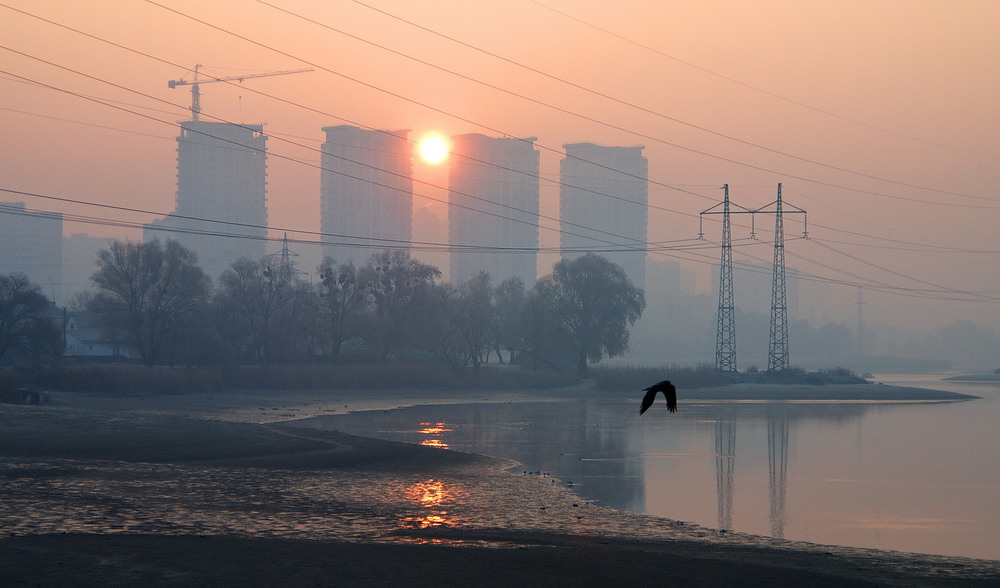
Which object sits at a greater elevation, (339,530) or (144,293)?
(144,293)

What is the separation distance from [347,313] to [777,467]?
245ft

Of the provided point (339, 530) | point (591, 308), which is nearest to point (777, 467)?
point (339, 530)

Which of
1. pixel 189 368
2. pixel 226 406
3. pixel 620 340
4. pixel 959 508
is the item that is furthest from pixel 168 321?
pixel 959 508

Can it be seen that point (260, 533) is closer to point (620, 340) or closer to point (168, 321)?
point (168, 321)

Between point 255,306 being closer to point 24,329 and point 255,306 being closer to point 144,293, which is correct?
point 144,293

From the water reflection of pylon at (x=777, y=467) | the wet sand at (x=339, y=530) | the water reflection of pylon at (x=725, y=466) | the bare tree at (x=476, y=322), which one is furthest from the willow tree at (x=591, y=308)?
the wet sand at (x=339, y=530)

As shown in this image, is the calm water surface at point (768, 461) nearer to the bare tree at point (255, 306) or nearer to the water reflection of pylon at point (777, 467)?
the water reflection of pylon at point (777, 467)

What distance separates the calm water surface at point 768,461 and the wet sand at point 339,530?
289cm

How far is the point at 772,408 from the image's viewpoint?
7931 cm

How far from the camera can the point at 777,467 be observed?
4006cm

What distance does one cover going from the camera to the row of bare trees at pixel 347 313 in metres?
94.1

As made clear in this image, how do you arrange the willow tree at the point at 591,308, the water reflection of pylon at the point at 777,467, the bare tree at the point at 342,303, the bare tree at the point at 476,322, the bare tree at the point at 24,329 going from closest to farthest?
the water reflection of pylon at the point at 777,467 < the bare tree at the point at 24,329 < the bare tree at the point at 342,303 < the bare tree at the point at 476,322 < the willow tree at the point at 591,308

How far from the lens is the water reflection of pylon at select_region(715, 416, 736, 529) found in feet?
92.8

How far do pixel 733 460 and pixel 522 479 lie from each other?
13.4 metres
